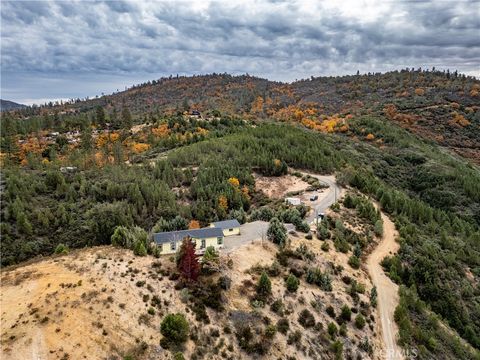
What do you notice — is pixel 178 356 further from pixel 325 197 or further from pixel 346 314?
pixel 325 197

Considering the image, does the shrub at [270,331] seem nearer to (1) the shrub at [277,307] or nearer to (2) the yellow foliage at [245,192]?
(1) the shrub at [277,307]

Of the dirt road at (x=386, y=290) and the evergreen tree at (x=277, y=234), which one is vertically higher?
the evergreen tree at (x=277, y=234)

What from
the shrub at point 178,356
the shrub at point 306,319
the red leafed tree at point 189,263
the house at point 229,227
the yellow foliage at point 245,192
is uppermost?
the red leafed tree at point 189,263

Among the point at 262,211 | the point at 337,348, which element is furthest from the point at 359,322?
the point at 262,211

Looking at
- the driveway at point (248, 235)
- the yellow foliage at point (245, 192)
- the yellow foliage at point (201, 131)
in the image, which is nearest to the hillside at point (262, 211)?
the yellow foliage at point (245, 192)

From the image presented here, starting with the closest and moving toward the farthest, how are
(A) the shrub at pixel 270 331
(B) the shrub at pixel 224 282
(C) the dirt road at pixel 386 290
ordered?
1. (A) the shrub at pixel 270 331
2. (B) the shrub at pixel 224 282
3. (C) the dirt road at pixel 386 290

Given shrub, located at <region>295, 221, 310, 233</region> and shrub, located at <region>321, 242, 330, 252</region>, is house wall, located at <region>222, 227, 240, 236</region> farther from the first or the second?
shrub, located at <region>321, 242, 330, 252</region>

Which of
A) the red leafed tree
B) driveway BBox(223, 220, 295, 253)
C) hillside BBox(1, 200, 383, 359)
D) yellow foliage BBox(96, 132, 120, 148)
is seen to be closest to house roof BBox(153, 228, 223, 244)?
driveway BBox(223, 220, 295, 253)

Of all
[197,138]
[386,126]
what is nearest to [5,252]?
[197,138]
